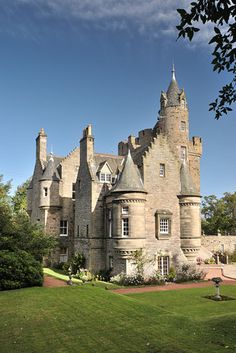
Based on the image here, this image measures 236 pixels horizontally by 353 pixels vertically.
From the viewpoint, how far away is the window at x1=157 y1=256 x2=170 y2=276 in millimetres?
30345

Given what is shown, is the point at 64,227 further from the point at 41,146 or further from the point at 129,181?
the point at 129,181

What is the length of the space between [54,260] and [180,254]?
1467cm

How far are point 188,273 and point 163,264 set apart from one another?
247cm

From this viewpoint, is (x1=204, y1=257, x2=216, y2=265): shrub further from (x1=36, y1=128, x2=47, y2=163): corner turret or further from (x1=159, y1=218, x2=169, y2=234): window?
(x1=36, y1=128, x2=47, y2=163): corner turret

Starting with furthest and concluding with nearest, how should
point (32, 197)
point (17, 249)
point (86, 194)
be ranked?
1. point (32, 197)
2. point (86, 194)
3. point (17, 249)

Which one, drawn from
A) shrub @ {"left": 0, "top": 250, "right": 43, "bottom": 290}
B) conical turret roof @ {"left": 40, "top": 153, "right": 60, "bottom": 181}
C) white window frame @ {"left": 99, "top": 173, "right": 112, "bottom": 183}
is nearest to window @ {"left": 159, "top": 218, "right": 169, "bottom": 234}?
white window frame @ {"left": 99, "top": 173, "right": 112, "bottom": 183}

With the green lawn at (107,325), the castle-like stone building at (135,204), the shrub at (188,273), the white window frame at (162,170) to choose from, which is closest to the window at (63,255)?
the castle-like stone building at (135,204)

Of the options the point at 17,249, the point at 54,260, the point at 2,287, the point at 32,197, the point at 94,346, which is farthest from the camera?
the point at 32,197

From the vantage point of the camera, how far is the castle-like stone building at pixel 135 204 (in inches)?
1134

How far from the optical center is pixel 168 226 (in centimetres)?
3109

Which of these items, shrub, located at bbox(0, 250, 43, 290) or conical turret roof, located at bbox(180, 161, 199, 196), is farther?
conical turret roof, located at bbox(180, 161, 199, 196)

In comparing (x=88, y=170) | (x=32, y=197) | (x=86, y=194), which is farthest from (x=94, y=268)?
(x=32, y=197)

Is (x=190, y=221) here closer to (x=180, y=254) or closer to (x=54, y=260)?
(x=180, y=254)

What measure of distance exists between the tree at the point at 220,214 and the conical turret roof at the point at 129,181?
42.3 m
